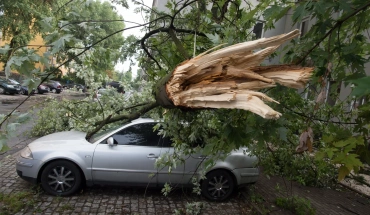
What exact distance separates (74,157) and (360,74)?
445 centimetres

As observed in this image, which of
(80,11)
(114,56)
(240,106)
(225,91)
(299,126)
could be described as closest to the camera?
(240,106)

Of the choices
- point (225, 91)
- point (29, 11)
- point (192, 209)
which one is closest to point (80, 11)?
point (225, 91)

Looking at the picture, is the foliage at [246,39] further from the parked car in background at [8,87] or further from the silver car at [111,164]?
the parked car in background at [8,87]

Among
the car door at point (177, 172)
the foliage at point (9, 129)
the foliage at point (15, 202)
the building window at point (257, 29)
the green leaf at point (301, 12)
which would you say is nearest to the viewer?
the foliage at point (9, 129)

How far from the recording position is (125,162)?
17.4ft

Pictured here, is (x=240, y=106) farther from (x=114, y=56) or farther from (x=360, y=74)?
(x=114, y=56)

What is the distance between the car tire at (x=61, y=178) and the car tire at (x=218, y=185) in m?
2.27

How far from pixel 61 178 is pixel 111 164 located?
88cm

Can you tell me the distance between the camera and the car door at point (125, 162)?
5.29 m

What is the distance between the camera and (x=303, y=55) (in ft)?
9.87

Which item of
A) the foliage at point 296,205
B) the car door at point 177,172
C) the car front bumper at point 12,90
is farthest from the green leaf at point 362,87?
the car front bumper at point 12,90

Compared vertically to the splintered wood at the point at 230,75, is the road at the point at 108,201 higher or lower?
lower

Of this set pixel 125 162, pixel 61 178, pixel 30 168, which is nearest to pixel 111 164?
pixel 125 162

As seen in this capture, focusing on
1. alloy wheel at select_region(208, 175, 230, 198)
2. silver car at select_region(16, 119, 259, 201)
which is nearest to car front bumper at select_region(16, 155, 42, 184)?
silver car at select_region(16, 119, 259, 201)
